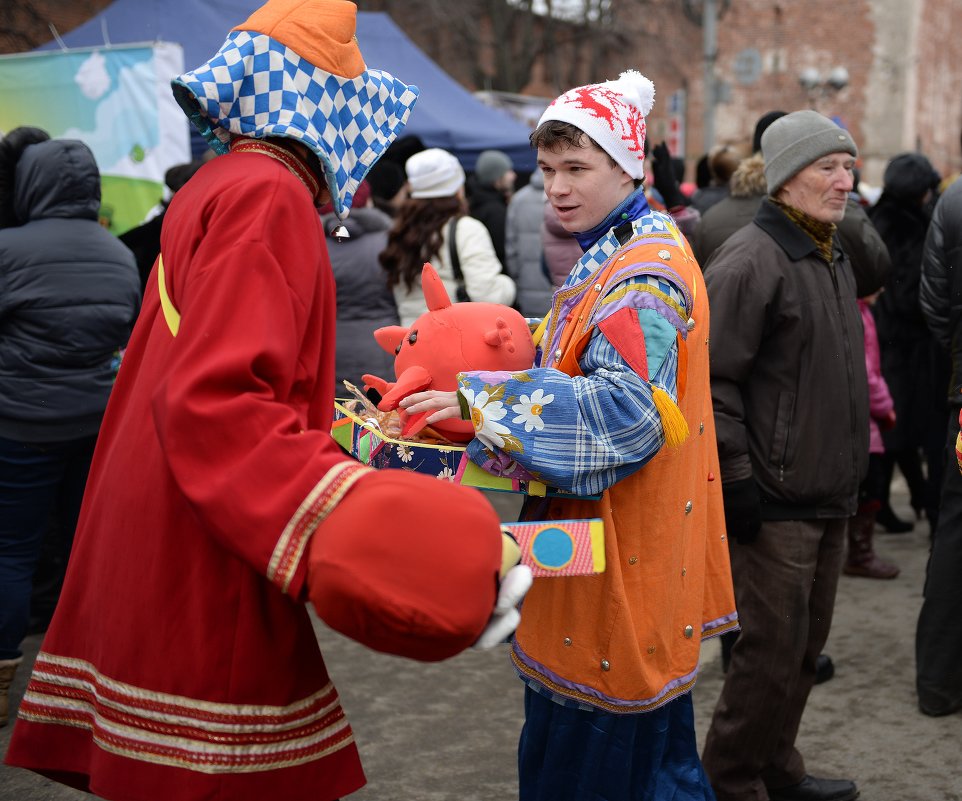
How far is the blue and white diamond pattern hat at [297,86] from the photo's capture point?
6.08 ft

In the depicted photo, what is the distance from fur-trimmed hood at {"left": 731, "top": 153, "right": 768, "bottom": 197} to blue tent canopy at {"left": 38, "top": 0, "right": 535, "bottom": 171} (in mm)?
4760

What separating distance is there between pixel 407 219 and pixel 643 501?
11.7 feet

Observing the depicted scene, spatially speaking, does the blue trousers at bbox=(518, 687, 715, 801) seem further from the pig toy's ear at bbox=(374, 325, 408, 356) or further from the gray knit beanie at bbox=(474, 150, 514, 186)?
the gray knit beanie at bbox=(474, 150, 514, 186)

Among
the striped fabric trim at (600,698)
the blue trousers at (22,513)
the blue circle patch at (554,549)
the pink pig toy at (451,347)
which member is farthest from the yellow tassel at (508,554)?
the blue trousers at (22,513)

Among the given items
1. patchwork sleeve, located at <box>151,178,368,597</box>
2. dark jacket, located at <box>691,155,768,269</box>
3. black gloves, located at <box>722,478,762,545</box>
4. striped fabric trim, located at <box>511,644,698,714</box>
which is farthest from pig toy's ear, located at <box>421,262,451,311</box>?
dark jacket, located at <box>691,155,768,269</box>

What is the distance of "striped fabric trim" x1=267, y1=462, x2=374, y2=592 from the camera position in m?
1.60

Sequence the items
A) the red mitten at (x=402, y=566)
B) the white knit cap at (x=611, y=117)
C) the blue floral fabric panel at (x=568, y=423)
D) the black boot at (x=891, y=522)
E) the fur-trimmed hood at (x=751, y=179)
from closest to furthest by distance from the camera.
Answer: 1. the red mitten at (x=402, y=566)
2. the blue floral fabric panel at (x=568, y=423)
3. the white knit cap at (x=611, y=117)
4. the fur-trimmed hood at (x=751, y=179)
5. the black boot at (x=891, y=522)

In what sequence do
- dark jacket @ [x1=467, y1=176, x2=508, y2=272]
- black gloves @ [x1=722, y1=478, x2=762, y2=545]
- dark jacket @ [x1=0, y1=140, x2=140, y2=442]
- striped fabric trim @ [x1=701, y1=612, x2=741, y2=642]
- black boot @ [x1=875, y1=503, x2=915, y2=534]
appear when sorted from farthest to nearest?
dark jacket @ [x1=467, y1=176, x2=508, y2=272]
black boot @ [x1=875, y1=503, x2=915, y2=534]
dark jacket @ [x1=0, y1=140, x2=140, y2=442]
black gloves @ [x1=722, y1=478, x2=762, y2=545]
striped fabric trim @ [x1=701, y1=612, x2=741, y2=642]

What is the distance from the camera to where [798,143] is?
11.3 ft

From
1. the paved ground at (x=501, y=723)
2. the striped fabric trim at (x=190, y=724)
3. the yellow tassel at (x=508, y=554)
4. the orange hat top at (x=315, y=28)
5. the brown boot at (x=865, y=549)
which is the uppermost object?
the orange hat top at (x=315, y=28)

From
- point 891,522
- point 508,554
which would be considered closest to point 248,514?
point 508,554

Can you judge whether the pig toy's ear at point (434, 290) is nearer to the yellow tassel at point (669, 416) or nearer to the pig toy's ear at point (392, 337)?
the pig toy's ear at point (392, 337)

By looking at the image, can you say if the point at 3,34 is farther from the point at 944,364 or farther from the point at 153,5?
the point at 944,364

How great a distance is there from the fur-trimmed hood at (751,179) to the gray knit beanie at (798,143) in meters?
1.50
